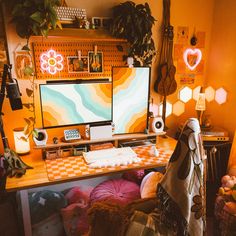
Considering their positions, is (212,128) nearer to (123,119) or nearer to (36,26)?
(123,119)

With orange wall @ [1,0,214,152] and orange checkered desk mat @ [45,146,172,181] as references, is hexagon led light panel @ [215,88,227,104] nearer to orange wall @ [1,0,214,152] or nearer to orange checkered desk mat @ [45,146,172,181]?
orange wall @ [1,0,214,152]

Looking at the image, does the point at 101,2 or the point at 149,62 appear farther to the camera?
the point at 149,62

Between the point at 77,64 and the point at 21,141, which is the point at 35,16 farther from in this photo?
the point at 21,141

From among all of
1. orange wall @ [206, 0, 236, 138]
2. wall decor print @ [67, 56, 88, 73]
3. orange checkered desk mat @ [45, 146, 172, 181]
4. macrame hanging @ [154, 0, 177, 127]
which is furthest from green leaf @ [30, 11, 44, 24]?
orange wall @ [206, 0, 236, 138]

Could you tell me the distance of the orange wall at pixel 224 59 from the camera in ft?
7.37

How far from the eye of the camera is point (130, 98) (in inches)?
82.0

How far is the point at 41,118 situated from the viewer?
6.60 ft

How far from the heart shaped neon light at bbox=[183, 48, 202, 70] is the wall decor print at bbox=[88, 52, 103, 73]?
87cm

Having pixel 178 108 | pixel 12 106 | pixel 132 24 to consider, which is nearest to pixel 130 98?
pixel 132 24

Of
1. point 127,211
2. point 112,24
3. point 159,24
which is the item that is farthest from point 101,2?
point 127,211

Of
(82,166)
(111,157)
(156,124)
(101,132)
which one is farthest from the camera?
(156,124)

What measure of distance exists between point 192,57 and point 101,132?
1.21 m

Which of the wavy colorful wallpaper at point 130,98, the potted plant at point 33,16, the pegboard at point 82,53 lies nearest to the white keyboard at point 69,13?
the potted plant at point 33,16

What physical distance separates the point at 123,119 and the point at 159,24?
0.94m
